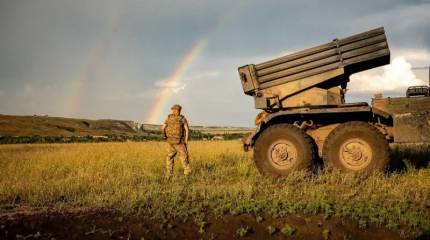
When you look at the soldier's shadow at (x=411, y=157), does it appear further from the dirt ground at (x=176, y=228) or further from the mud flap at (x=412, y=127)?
the dirt ground at (x=176, y=228)

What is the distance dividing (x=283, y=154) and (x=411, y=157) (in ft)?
15.9

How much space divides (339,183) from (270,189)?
1416mm

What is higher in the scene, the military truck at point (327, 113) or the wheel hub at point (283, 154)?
the military truck at point (327, 113)

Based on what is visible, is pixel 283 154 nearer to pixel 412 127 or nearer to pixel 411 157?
pixel 412 127

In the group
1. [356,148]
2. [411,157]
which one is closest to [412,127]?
[356,148]

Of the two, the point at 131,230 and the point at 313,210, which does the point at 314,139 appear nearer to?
the point at 313,210

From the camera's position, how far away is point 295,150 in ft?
27.9

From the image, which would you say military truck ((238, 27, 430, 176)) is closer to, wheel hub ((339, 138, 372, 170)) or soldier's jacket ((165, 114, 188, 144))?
wheel hub ((339, 138, 372, 170))

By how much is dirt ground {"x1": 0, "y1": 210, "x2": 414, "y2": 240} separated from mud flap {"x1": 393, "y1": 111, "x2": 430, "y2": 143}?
11.6 feet

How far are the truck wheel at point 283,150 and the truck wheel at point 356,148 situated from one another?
43 centimetres

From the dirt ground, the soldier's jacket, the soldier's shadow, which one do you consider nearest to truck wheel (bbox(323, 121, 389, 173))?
the soldier's shadow

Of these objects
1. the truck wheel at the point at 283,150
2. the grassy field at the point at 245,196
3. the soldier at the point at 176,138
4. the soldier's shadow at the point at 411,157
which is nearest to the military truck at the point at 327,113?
the truck wheel at the point at 283,150

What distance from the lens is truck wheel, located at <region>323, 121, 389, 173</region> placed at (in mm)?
7875

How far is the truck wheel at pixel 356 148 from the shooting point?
788 centimetres
